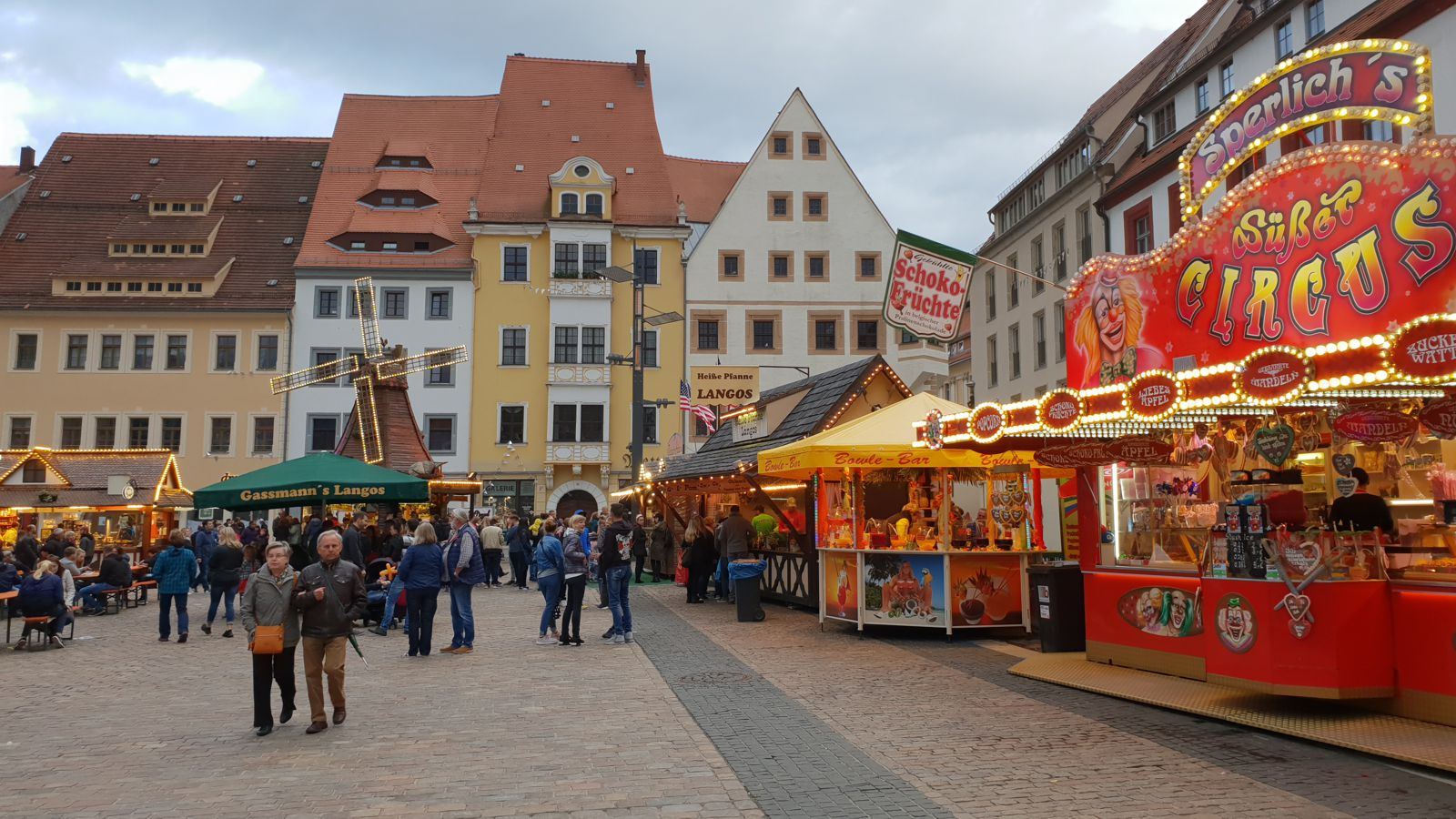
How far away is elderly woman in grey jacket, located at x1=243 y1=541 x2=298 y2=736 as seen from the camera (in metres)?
8.99

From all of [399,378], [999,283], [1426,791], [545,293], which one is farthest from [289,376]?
[1426,791]

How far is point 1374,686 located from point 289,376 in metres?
35.5

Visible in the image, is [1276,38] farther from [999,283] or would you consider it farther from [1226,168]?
[999,283]

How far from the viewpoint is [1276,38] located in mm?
25141

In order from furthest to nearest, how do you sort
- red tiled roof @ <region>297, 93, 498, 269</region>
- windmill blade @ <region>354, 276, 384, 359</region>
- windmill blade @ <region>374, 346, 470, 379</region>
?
red tiled roof @ <region>297, 93, 498, 269</region>
windmill blade @ <region>354, 276, 384, 359</region>
windmill blade @ <region>374, 346, 470, 379</region>

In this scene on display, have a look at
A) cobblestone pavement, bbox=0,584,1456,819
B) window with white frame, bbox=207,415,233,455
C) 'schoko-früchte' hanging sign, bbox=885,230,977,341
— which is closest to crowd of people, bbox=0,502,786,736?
cobblestone pavement, bbox=0,584,1456,819

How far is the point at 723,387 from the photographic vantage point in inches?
912

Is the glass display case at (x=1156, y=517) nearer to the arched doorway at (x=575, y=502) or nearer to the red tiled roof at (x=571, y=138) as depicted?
the arched doorway at (x=575, y=502)

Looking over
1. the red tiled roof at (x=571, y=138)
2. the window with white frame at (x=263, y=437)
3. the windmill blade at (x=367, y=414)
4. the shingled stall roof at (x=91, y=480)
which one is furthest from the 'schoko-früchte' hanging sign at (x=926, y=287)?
the window with white frame at (x=263, y=437)

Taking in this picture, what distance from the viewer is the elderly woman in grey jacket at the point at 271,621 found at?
354 inches

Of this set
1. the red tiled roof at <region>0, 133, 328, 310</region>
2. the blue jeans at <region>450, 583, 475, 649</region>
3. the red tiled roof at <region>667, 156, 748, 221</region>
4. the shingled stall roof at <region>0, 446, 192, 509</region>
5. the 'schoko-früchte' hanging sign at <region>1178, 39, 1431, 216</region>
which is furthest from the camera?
the red tiled roof at <region>667, 156, 748, 221</region>

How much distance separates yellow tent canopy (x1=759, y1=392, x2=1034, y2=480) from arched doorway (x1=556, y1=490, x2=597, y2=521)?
2996 cm

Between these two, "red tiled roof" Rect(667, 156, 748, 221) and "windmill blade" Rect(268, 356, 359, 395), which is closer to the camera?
"windmill blade" Rect(268, 356, 359, 395)

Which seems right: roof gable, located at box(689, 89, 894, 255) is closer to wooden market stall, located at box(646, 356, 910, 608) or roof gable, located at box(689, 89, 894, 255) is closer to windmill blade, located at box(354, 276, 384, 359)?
windmill blade, located at box(354, 276, 384, 359)
